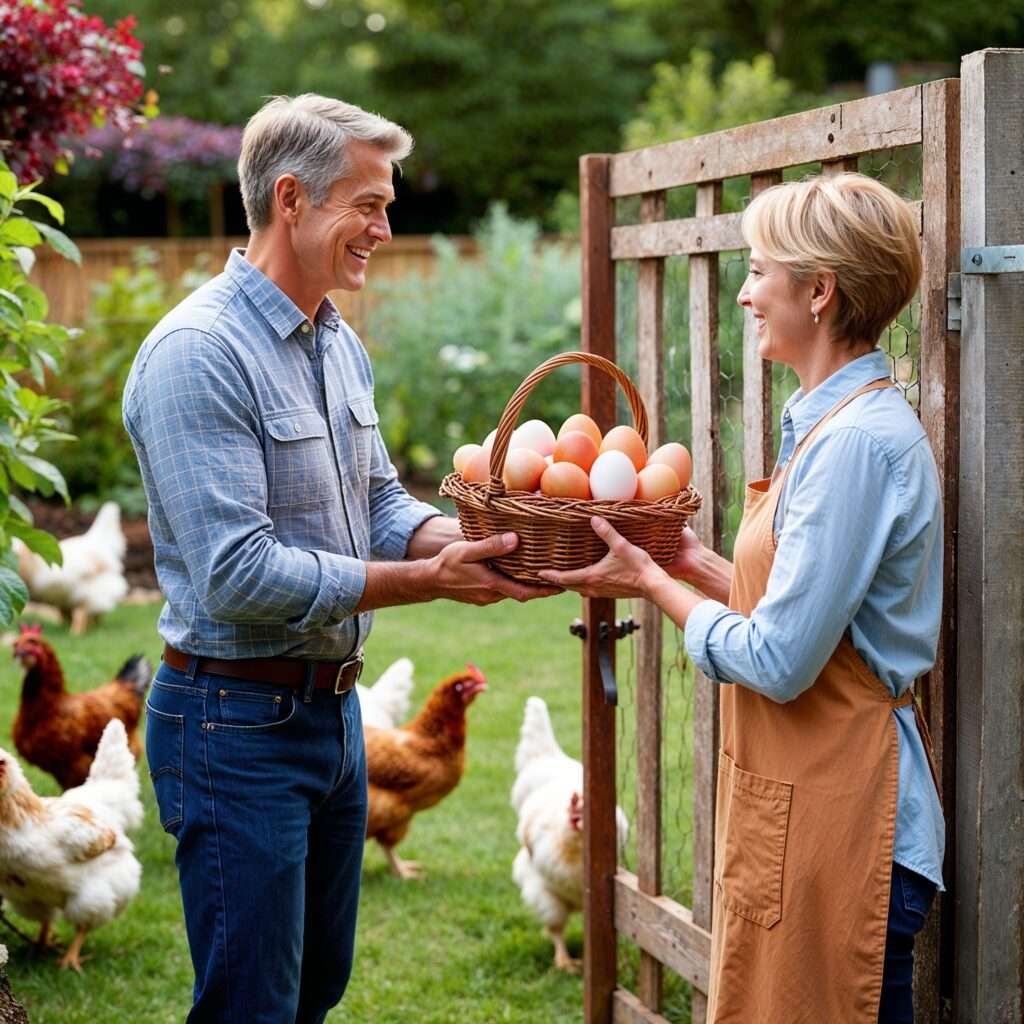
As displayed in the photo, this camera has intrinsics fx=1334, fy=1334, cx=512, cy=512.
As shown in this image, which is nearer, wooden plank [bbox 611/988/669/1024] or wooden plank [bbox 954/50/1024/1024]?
wooden plank [bbox 954/50/1024/1024]

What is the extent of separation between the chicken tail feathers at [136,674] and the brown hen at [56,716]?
0.17ft

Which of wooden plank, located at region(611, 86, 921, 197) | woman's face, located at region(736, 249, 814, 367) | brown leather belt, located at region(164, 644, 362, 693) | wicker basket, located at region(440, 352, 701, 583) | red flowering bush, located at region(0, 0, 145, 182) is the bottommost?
brown leather belt, located at region(164, 644, 362, 693)

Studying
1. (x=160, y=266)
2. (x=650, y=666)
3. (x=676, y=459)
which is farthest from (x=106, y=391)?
(x=676, y=459)

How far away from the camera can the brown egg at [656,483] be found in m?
2.31

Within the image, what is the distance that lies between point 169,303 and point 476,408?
2.58 metres

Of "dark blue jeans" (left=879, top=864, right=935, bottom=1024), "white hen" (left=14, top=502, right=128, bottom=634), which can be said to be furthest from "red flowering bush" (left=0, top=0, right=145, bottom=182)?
"white hen" (left=14, top=502, right=128, bottom=634)

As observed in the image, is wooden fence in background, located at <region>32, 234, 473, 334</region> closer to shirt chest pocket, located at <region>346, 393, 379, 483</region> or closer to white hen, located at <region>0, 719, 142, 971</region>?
white hen, located at <region>0, 719, 142, 971</region>

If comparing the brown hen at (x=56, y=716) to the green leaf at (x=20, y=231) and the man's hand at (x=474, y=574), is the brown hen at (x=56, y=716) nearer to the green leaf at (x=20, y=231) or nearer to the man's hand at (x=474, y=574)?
the green leaf at (x=20, y=231)

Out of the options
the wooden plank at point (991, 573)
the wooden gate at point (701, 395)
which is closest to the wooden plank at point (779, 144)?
the wooden gate at point (701, 395)

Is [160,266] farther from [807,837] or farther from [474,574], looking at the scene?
[807,837]

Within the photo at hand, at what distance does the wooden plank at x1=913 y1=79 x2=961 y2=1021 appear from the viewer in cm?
217

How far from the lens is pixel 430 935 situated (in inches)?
166

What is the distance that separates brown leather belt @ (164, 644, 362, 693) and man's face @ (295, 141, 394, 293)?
2.26ft

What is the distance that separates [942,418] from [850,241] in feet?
1.44
